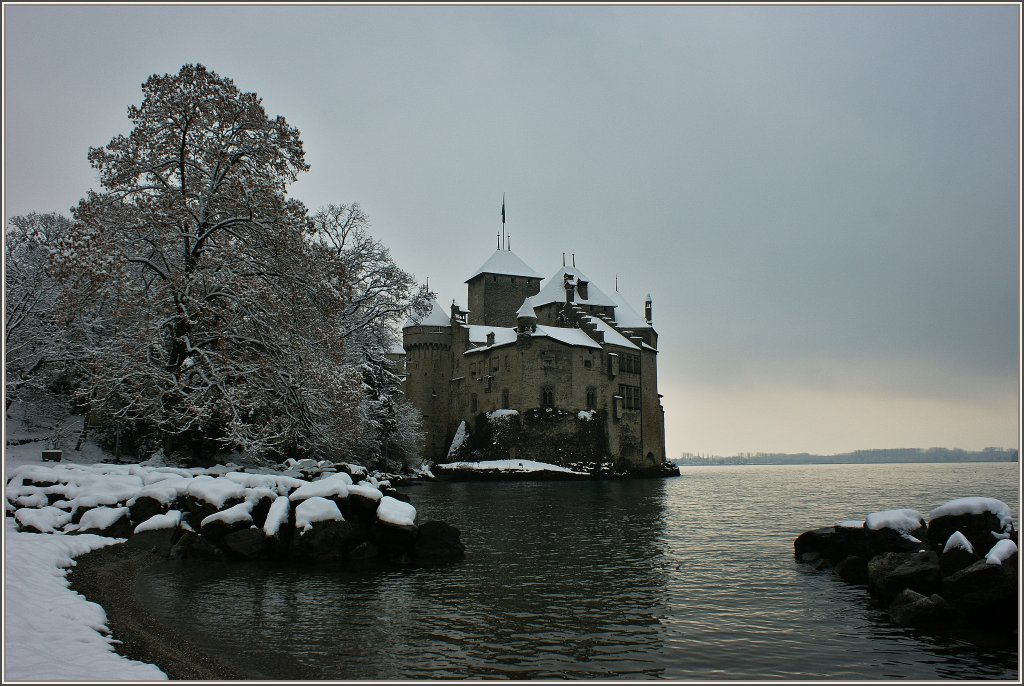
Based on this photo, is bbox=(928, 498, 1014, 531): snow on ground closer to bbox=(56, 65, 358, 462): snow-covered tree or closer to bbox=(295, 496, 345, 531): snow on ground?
bbox=(295, 496, 345, 531): snow on ground

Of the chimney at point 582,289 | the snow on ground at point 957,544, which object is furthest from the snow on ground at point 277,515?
the chimney at point 582,289

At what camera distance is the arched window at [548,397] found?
68938 mm

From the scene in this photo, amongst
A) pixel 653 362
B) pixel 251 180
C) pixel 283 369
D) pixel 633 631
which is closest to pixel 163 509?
pixel 283 369

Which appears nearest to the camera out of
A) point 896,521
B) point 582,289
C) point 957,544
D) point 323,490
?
point 957,544

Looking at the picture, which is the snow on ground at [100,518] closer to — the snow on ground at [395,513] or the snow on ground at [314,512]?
the snow on ground at [314,512]

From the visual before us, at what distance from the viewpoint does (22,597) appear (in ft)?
31.2

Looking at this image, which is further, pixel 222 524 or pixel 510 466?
pixel 510 466

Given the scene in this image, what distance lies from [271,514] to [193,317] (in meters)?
8.53

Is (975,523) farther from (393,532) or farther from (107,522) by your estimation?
(107,522)

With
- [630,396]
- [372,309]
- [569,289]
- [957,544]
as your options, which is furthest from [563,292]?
[957,544]

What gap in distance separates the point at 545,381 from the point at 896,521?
175 feet

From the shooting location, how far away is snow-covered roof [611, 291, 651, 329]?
82.6m

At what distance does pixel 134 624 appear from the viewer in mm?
10008

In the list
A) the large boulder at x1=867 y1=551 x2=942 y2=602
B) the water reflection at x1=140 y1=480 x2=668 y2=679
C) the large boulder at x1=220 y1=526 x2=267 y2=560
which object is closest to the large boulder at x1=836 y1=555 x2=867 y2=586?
the large boulder at x1=867 y1=551 x2=942 y2=602
